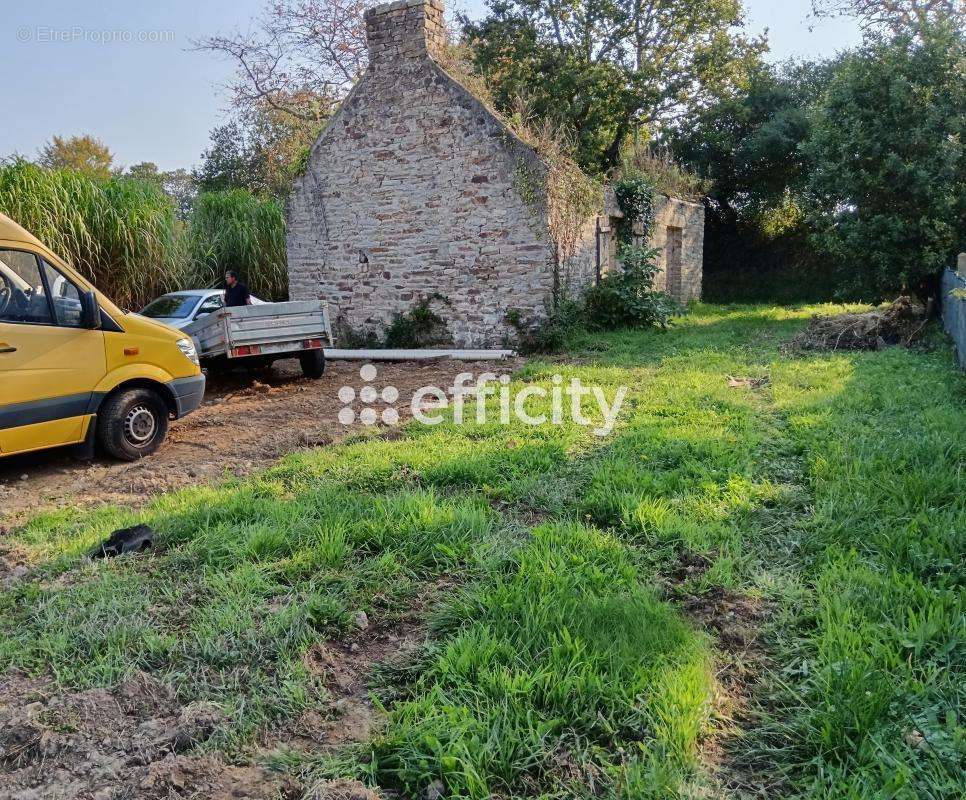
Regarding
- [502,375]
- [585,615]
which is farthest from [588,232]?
[585,615]

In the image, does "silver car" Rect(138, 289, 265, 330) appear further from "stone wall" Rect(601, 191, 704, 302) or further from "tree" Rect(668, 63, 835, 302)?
"tree" Rect(668, 63, 835, 302)

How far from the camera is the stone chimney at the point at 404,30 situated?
1263 centimetres

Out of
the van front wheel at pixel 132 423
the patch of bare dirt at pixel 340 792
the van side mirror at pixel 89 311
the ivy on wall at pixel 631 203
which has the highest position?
the ivy on wall at pixel 631 203

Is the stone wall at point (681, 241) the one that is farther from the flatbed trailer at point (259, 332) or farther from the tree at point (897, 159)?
the flatbed trailer at point (259, 332)

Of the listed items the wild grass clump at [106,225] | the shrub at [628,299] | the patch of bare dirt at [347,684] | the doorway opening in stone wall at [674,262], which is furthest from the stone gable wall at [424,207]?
the patch of bare dirt at [347,684]

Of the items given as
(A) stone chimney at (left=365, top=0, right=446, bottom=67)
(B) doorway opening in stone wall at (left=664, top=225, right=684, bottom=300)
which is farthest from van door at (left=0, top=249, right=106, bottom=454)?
(B) doorway opening in stone wall at (left=664, top=225, right=684, bottom=300)

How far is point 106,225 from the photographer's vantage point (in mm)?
12578

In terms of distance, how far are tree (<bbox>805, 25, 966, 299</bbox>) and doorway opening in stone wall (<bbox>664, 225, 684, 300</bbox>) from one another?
5.70 meters

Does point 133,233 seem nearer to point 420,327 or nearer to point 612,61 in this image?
point 420,327

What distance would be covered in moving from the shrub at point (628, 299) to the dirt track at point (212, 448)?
4428 millimetres

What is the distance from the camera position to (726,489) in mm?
4723

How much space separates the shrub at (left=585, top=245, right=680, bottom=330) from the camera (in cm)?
1373

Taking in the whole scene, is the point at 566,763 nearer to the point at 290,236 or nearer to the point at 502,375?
the point at 502,375

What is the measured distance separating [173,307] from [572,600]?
9.93 meters
